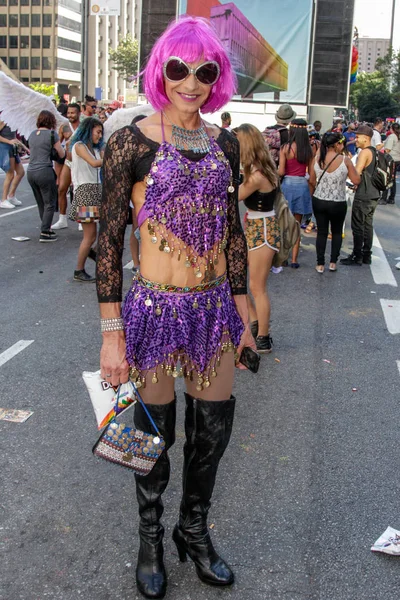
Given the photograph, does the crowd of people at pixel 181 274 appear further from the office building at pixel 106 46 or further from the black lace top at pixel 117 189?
the office building at pixel 106 46

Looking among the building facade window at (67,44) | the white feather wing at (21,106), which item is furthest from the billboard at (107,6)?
the building facade window at (67,44)

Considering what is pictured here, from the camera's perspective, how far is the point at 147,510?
2.74 metres

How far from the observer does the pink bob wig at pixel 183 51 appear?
8.11 feet

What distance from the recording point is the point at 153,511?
2746mm

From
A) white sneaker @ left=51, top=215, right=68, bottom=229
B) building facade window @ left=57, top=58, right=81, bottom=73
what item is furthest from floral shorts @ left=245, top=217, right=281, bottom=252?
building facade window @ left=57, top=58, right=81, bottom=73

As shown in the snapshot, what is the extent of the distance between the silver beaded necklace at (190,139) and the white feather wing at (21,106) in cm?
874

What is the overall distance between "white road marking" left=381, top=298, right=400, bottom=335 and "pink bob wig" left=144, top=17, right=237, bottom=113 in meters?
4.57

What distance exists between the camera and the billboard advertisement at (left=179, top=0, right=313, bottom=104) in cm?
2228

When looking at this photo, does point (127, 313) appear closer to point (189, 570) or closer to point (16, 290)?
point (189, 570)

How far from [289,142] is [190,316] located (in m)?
7.37

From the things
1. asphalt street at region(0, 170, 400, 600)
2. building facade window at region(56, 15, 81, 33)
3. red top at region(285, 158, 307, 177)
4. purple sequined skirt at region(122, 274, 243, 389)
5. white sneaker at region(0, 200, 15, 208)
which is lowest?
asphalt street at region(0, 170, 400, 600)

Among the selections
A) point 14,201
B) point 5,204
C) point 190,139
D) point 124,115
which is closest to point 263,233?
point 190,139

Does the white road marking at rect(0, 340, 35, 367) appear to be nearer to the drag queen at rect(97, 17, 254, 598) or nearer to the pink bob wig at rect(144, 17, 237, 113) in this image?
the drag queen at rect(97, 17, 254, 598)

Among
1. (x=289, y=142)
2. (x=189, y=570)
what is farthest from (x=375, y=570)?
(x=289, y=142)
